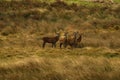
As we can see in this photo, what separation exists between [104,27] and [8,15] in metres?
7.73

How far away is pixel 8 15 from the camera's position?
27609 millimetres

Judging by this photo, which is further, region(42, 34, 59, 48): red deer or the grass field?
region(42, 34, 59, 48): red deer

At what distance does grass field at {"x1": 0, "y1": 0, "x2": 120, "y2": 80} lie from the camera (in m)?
8.88

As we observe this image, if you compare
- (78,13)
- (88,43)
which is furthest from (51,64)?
(78,13)

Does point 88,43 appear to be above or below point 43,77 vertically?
below

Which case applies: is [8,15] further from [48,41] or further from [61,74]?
[61,74]

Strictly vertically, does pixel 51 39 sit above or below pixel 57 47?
above

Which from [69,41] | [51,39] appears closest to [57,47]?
[51,39]

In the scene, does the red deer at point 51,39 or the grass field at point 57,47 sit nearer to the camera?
the grass field at point 57,47

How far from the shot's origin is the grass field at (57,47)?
888cm

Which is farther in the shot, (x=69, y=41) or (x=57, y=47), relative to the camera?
(x=57, y=47)

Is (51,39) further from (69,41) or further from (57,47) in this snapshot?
(69,41)

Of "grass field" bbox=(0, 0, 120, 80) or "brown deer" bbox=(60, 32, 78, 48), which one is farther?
"brown deer" bbox=(60, 32, 78, 48)

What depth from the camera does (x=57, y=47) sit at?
15945mm
